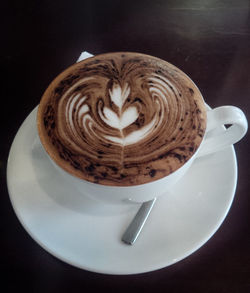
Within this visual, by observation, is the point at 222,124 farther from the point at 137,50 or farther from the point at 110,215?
the point at 137,50

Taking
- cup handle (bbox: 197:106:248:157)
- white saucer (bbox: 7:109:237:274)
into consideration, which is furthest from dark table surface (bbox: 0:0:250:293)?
cup handle (bbox: 197:106:248:157)

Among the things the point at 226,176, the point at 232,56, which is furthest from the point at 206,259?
the point at 232,56

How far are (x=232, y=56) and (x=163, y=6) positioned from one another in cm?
33

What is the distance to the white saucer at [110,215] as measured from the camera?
0.67 meters

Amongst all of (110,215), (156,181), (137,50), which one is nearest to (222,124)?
(156,181)

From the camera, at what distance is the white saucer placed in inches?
26.2

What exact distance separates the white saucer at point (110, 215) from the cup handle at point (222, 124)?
7cm

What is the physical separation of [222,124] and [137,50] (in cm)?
53

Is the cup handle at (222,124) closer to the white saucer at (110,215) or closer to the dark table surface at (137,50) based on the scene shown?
the white saucer at (110,215)

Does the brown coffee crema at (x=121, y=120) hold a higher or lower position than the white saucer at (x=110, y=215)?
higher

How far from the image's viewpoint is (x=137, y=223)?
2.34ft

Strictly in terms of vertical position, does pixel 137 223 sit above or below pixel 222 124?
below

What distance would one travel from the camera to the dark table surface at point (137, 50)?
0.70 meters

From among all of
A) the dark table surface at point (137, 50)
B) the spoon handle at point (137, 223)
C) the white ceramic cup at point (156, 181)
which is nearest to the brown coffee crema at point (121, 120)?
the white ceramic cup at point (156, 181)
